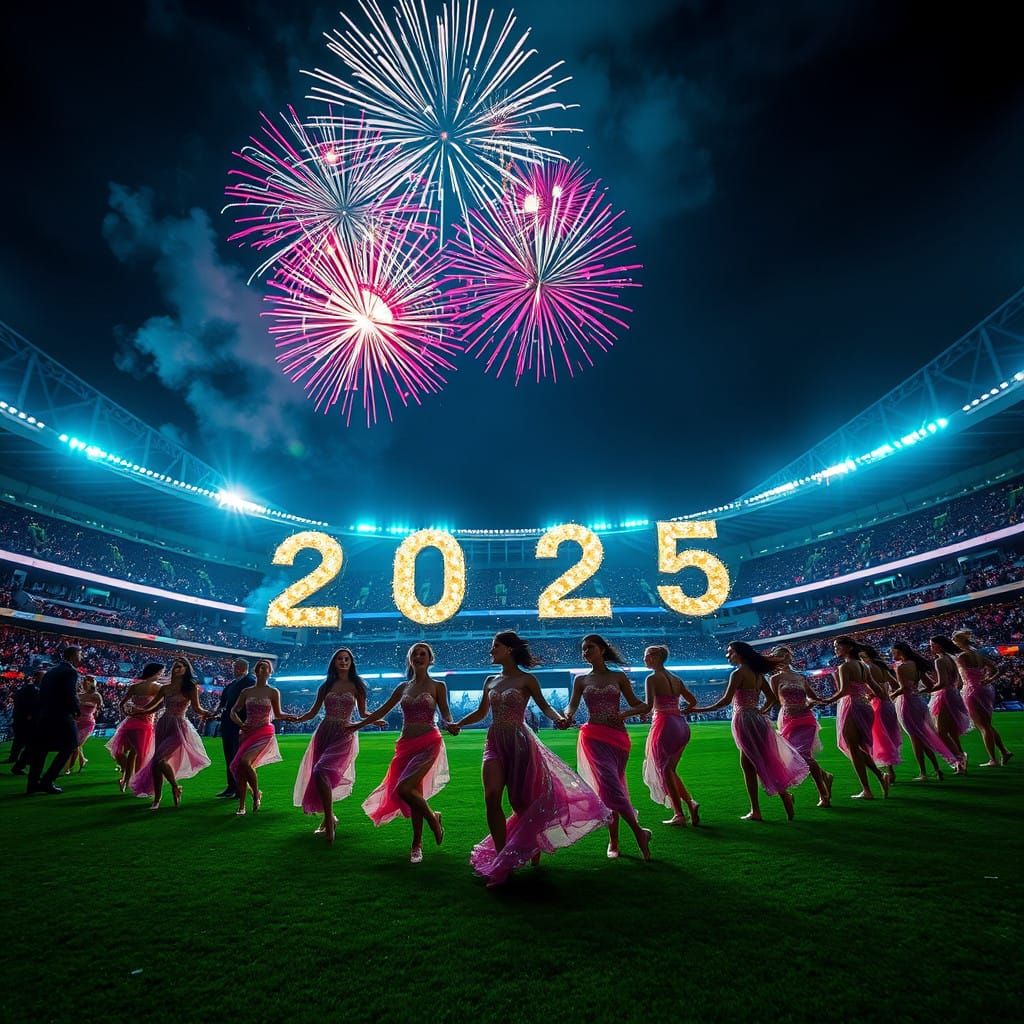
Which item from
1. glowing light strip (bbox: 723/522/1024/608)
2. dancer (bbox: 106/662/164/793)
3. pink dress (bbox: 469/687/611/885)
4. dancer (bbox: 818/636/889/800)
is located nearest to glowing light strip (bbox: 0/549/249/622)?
dancer (bbox: 106/662/164/793)

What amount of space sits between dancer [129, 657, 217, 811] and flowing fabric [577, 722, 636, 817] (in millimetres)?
6104

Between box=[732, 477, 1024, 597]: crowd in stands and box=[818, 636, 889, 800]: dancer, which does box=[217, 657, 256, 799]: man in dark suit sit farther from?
box=[732, 477, 1024, 597]: crowd in stands

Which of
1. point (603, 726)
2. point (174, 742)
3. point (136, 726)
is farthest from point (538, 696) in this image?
point (136, 726)

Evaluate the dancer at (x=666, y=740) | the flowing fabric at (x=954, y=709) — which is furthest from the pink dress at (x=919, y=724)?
the dancer at (x=666, y=740)

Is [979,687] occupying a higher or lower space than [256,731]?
higher

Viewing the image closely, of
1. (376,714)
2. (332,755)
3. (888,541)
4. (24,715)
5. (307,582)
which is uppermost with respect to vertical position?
(888,541)

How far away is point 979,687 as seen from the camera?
1095cm

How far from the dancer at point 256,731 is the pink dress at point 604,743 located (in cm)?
472

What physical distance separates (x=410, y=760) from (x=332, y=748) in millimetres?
1513

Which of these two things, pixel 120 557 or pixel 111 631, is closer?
pixel 111 631

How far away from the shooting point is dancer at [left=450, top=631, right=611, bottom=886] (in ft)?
16.0

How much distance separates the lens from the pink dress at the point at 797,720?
27.7 ft

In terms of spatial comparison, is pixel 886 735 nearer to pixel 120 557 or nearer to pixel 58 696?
pixel 58 696

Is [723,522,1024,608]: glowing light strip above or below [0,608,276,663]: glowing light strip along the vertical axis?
above
